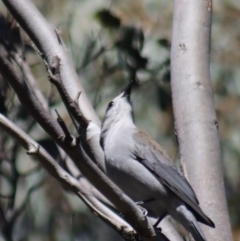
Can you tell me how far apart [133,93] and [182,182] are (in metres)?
1.83

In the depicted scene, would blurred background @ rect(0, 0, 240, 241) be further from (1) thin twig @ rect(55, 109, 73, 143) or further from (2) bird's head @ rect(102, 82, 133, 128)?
(1) thin twig @ rect(55, 109, 73, 143)

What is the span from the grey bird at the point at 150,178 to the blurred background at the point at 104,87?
1068mm

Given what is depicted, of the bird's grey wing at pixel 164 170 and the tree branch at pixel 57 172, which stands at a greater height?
the tree branch at pixel 57 172

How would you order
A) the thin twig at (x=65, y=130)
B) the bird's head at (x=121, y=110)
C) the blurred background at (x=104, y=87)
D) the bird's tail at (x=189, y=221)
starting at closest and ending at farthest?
1. the thin twig at (x=65, y=130)
2. the bird's tail at (x=189, y=221)
3. the bird's head at (x=121, y=110)
4. the blurred background at (x=104, y=87)

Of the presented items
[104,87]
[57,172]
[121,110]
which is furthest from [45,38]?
[104,87]

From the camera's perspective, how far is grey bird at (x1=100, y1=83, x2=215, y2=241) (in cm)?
278

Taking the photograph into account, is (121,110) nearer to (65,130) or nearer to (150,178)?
(150,178)

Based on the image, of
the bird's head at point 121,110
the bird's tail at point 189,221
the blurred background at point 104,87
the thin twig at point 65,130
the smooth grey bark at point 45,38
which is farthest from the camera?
the blurred background at point 104,87

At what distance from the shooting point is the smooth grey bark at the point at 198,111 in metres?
2.77

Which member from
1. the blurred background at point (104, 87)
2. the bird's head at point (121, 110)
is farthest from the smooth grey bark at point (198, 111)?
the blurred background at point (104, 87)

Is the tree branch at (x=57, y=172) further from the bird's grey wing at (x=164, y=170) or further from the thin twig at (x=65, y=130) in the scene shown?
the bird's grey wing at (x=164, y=170)

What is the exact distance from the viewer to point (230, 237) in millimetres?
2707

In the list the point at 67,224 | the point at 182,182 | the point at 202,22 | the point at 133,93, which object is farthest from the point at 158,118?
the point at 182,182

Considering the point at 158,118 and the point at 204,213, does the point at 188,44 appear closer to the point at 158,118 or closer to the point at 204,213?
the point at 204,213
